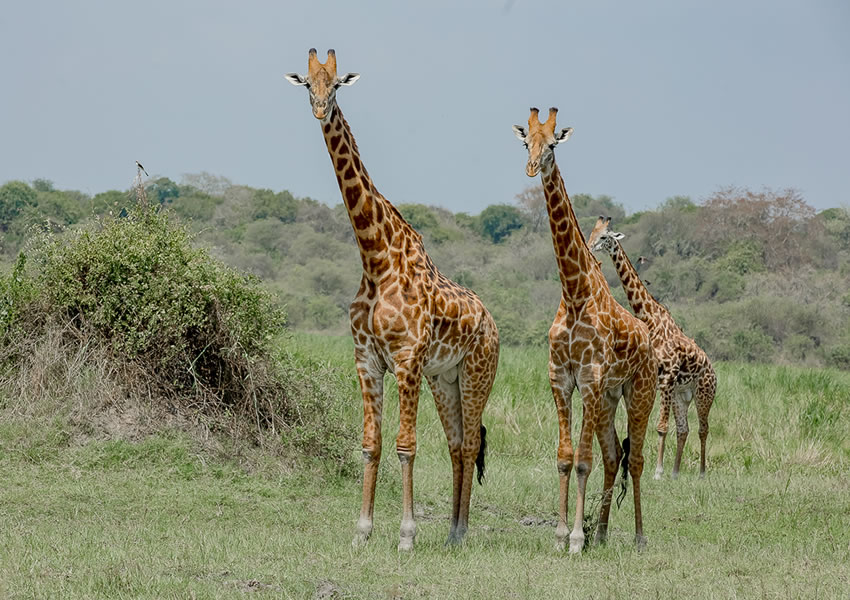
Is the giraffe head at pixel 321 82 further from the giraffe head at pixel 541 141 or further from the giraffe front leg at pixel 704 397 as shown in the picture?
the giraffe front leg at pixel 704 397

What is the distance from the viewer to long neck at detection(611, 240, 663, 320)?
11.9m

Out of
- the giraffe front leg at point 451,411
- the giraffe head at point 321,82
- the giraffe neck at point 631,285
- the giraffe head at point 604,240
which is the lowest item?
the giraffe front leg at point 451,411

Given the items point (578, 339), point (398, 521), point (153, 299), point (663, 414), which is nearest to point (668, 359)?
point (663, 414)

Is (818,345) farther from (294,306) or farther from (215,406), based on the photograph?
(215,406)

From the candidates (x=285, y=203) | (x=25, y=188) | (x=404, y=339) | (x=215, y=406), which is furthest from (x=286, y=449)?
(x=285, y=203)

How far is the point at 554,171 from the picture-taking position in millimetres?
7934

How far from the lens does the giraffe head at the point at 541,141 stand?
25.1 feet

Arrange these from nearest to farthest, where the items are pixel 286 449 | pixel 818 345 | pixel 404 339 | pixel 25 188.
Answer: pixel 404 339, pixel 286 449, pixel 818 345, pixel 25 188

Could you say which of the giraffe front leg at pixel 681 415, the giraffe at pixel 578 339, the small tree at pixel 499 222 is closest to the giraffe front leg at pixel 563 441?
the giraffe at pixel 578 339

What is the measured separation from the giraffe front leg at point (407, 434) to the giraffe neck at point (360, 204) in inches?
27.9

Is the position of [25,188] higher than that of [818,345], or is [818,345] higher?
[25,188]

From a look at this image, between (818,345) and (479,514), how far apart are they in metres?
27.7

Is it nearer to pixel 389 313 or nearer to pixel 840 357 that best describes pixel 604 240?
pixel 389 313

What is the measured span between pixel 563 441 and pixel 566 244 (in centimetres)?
143
